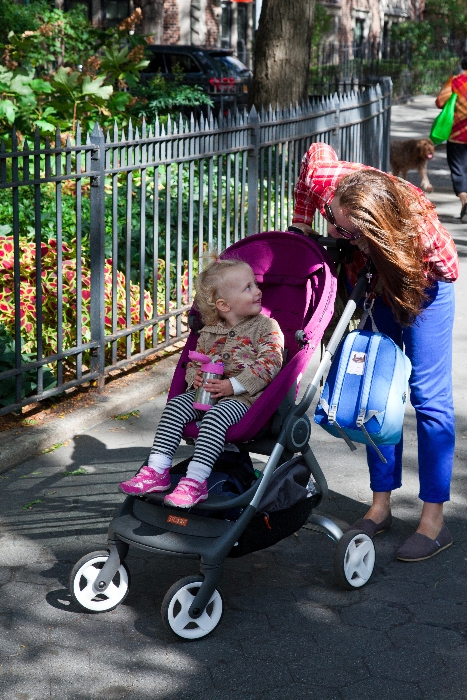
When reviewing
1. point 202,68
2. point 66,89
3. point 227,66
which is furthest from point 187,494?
point 227,66

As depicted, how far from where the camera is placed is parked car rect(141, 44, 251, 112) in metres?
20.3

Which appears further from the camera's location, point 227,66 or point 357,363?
point 227,66

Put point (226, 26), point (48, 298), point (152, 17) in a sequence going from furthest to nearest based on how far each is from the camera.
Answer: point (226, 26) < point (152, 17) < point (48, 298)

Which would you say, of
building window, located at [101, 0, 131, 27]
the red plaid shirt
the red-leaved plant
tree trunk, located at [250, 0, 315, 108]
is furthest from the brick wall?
the red plaid shirt

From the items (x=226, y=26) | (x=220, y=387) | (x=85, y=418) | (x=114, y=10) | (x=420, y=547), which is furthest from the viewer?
(x=226, y=26)

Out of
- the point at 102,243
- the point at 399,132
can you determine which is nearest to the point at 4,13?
the point at 399,132

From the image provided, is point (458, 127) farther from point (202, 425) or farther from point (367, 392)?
point (202, 425)

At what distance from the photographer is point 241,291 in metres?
3.80

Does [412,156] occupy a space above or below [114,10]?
below

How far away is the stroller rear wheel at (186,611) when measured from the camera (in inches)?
133

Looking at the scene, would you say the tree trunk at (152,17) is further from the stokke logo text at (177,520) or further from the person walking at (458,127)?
the stokke logo text at (177,520)

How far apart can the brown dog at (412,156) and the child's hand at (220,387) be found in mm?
11031

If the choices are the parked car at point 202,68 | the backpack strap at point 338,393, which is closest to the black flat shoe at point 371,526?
the backpack strap at point 338,393

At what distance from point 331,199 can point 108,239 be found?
3260mm
